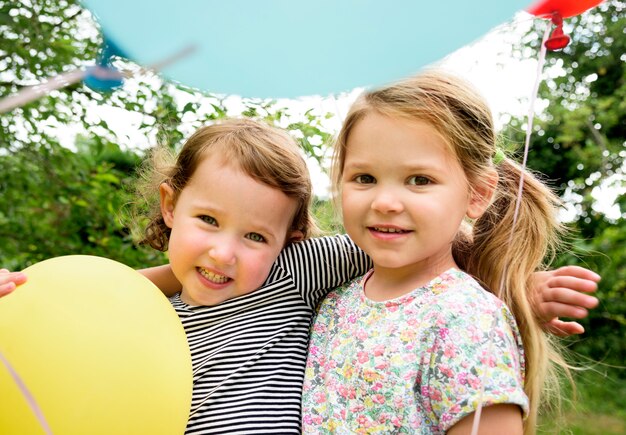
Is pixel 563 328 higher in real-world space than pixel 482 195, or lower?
lower

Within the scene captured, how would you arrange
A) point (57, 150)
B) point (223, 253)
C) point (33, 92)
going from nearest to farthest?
point (33, 92)
point (223, 253)
point (57, 150)

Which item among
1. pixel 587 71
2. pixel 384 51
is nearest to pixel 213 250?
pixel 384 51

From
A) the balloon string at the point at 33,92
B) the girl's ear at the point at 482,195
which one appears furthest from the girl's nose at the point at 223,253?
the balloon string at the point at 33,92

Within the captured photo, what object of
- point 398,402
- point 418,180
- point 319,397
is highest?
point 418,180

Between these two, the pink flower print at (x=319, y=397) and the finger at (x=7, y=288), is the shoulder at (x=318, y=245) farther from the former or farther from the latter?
the finger at (x=7, y=288)

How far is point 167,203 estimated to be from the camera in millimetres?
1615

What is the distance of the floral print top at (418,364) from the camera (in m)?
1.09

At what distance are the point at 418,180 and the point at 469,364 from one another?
34cm

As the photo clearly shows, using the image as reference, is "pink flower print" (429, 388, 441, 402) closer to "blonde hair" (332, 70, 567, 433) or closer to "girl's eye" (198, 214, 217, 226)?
"blonde hair" (332, 70, 567, 433)

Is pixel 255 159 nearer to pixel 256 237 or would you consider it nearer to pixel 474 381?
pixel 256 237

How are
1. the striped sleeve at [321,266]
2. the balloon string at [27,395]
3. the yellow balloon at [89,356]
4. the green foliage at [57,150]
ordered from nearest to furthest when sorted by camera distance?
the balloon string at [27,395]
the yellow balloon at [89,356]
the striped sleeve at [321,266]
the green foliage at [57,150]

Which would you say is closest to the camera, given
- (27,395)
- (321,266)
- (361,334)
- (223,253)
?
(27,395)

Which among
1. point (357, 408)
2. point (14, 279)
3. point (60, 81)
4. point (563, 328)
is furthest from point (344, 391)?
point (60, 81)

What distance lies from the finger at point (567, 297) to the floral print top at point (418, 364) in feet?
0.39
